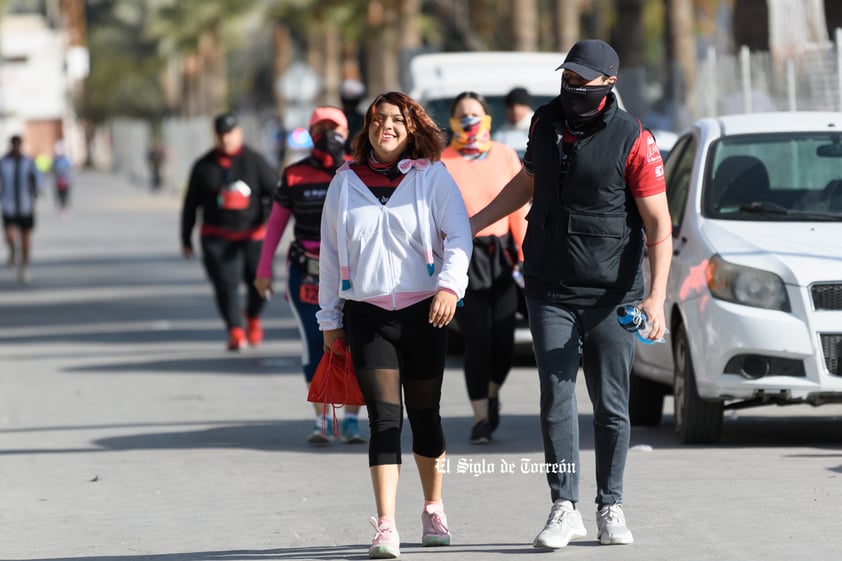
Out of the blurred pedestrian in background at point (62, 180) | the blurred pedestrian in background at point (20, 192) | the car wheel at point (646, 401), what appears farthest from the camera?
the blurred pedestrian in background at point (62, 180)

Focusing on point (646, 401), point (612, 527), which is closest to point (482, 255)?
point (646, 401)

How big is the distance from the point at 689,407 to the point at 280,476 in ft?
7.06

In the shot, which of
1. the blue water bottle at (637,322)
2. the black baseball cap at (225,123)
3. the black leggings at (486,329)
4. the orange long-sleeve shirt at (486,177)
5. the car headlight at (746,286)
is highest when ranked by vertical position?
the black baseball cap at (225,123)

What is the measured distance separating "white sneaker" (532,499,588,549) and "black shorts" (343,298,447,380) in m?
0.72

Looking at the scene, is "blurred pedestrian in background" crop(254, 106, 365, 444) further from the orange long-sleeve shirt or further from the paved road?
the orange long-sleeve shirt

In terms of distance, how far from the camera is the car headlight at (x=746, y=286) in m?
9.78

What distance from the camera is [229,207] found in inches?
644

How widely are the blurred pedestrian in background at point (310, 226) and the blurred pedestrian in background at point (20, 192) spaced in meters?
15.7

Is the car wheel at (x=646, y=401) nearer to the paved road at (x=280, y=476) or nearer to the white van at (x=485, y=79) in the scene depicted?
the paved road at (x=280, y=476)

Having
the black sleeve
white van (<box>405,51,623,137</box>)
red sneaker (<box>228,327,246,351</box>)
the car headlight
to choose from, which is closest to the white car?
the car headlight

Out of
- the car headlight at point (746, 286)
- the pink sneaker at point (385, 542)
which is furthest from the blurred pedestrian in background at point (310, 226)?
the pink sneaker at point (385, 542)

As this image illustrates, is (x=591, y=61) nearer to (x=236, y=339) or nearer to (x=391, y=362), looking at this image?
(x=391, y=362)

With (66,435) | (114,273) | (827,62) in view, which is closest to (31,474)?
(66,435)

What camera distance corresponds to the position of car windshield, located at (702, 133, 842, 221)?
413 inches
